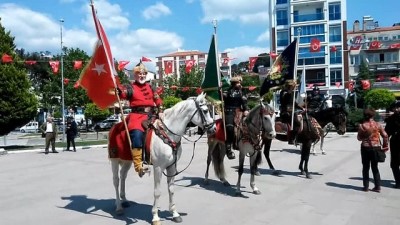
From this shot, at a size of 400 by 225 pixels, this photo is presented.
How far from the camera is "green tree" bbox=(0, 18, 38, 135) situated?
66.5ft

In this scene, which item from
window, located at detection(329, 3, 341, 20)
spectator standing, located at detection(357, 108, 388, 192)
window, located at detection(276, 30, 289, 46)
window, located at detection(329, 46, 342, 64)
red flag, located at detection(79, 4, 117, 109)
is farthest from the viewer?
window, located at detection(276, 30, 289, 46)

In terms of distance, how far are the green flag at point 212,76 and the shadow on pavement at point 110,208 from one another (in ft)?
8.07

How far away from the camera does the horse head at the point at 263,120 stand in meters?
8.29

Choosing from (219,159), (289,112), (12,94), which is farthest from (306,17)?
(219,159)

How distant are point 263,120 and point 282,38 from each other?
153 ft

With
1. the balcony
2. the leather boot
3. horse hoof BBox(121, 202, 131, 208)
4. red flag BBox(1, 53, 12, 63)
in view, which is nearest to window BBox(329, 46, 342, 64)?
the balcony

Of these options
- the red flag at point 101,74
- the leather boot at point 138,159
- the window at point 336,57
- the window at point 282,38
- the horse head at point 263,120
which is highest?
the window at point 282,38

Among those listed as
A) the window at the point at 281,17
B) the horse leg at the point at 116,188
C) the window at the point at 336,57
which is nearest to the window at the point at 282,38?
the window at the point at 281,17

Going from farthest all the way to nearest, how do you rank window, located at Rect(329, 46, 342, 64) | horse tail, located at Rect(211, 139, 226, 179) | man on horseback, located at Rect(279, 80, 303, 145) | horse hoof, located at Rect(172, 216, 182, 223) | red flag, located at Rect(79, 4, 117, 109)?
window, located at Rect(329, 46, 342, 64), man on horseback, located at Rect(279, 80, 303, 145), horse tail, located at Rect(211, 139, 226, 179), red flag, located at Rect(79, 4, 117, 109), horse hoof, located at Rect(172, 216, 182, 223)

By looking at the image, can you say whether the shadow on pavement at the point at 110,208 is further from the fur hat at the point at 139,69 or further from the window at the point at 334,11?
the window at the point at 334,11

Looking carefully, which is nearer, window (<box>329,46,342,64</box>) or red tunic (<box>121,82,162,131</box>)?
red tunic (<box>121,82,162,131</box>)

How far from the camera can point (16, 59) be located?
21.7m

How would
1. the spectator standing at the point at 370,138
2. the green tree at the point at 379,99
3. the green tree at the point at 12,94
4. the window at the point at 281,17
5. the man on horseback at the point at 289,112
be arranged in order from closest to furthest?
the spectator standing at the point at 370,138 → the man on horseback at the point at 289,112 → the green tree at the point at 12,94 → the green tree at the point at 379,99 → the window at the point at 281,17

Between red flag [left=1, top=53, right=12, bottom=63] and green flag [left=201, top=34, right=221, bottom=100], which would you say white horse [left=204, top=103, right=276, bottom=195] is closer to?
green flag [left=201, top=34, right=221, bottom=100]
